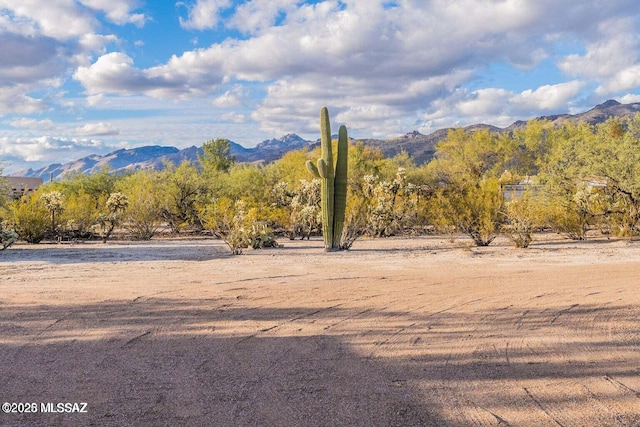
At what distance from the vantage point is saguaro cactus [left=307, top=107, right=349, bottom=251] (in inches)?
676

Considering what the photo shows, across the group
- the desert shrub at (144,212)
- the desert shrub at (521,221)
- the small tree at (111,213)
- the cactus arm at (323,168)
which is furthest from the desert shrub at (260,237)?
the desert shrub at (521,221)

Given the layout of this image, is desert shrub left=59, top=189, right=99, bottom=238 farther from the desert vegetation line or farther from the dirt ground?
the dirt ground

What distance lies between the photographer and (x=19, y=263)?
1345 cm

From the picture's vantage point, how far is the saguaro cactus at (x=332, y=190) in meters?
17.2

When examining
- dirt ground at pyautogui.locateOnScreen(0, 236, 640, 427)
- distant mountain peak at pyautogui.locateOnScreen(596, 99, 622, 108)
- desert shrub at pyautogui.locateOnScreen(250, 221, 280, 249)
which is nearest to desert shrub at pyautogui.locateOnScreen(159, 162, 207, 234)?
desert shrub at pyautogui.locateOnScreen(250, 221, 280, 249)

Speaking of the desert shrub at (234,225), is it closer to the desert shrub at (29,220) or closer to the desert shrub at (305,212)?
Answer: the desert shrub at (305,212)

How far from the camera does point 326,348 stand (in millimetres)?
5742

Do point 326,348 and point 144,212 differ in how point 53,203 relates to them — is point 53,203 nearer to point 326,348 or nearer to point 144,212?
point 144,212

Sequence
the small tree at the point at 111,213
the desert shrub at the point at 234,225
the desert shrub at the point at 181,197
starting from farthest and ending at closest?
the desert shrub at the point at 181,197, the small tree at the point at 111,213, the desert shrub at the point at 234,225

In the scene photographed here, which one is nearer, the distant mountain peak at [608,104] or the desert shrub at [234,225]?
the desert shrub at [234,225]

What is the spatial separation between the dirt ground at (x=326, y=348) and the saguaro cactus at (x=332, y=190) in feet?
20.1

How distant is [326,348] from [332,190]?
11.7 metres

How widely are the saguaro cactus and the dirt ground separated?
20.1 feet

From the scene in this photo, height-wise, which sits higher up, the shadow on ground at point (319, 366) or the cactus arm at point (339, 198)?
the cactus arm at point (339, 198)
